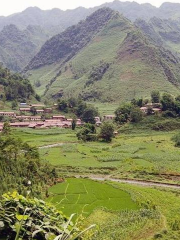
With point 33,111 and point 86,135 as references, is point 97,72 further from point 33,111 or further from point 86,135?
point 86,135

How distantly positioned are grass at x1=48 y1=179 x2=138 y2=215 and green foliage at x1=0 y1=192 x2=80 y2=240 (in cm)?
2480

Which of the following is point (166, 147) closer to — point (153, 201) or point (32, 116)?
point (153, 201)

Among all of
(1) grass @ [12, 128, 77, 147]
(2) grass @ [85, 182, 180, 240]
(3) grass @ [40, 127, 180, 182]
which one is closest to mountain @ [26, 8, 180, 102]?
(1) grass @ [12, 128, 77, 147]

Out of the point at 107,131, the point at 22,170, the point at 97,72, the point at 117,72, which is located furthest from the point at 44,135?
the point at 97,72

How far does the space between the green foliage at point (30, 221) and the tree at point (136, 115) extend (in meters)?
74.0

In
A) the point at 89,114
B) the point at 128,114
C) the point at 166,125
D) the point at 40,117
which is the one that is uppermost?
the point at 128,114

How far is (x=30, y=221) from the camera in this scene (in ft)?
15.9

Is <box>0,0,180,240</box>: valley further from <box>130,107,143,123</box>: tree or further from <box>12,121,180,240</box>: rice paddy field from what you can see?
<box>130,107,143,123</box>: tree

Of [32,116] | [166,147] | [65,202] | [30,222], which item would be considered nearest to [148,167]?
[166,147]

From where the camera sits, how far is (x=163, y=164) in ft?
164

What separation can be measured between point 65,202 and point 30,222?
92.7 ft

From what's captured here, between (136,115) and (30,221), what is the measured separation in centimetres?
7472

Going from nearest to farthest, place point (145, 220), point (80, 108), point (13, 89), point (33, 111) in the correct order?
point (145, 220) → point (80, 108) → point (33, 111) → point (13, 89)

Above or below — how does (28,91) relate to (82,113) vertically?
above
